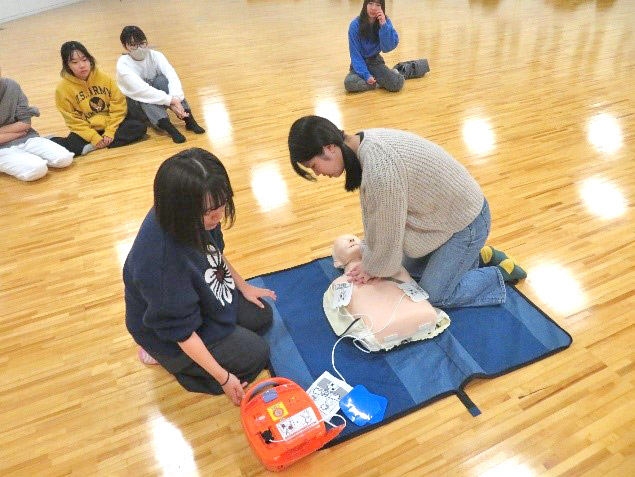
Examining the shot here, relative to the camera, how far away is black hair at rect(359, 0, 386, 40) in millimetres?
3654

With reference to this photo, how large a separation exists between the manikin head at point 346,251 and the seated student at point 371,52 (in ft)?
7.76

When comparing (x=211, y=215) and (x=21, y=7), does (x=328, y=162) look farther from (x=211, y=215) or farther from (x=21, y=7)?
(x=21, y=7)

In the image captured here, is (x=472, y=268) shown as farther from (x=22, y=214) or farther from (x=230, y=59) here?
(x=230, y=59)

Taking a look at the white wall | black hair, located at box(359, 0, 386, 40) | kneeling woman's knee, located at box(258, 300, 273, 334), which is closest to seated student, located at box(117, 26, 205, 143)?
black hair, located at box(359, 0, 386, 40)

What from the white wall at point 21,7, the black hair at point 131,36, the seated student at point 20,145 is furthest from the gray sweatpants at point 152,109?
the white wall at point 21,7

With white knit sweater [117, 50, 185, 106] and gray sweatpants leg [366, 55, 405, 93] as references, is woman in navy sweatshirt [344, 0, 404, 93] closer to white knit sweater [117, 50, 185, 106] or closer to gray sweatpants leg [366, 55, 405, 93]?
gray sweatpants leg [366, 55, 405, 93]

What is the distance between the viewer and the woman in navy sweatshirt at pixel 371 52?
12.2ft

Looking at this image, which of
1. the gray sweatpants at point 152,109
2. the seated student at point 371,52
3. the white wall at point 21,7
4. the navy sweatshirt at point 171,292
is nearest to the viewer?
the navy sweatshirt at point 171,292

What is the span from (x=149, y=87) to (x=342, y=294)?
7.99 ft

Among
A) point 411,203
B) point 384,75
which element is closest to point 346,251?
point 411,203

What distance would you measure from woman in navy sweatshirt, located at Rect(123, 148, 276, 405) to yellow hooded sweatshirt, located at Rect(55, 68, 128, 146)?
2170 mm

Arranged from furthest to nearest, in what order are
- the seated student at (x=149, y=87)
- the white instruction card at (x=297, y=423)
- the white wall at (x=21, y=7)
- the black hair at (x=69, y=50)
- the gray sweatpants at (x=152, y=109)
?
A: the white wall at (x=21, y=7) < the gray sweatpants at (x=152, y=109) < the seated student at (x=149, y=87) < the black hair at (x=69, y=50) < the white instruction card at (x=297, y=423)

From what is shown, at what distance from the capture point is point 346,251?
5.97ft

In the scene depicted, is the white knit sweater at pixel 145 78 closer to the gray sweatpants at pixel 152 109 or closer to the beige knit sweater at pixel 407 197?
the gray sweatpants at pixel 152 109
